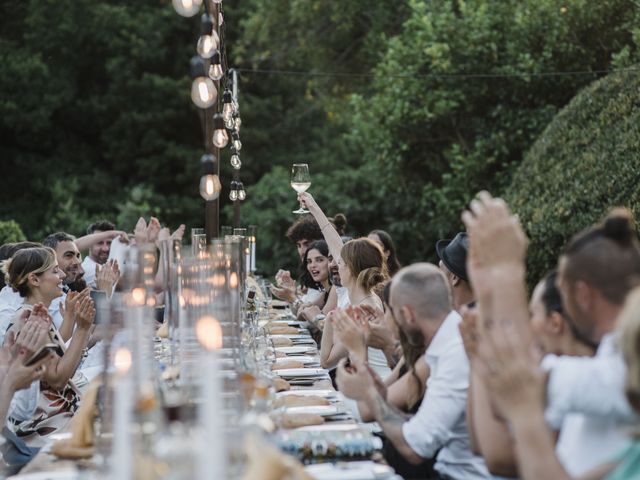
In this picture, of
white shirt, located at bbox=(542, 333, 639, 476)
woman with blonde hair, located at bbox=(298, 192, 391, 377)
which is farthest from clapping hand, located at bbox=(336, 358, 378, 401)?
woman with blonde hair, located at bbox=(298, 192, 391, 377)

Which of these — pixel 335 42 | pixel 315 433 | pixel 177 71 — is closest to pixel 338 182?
pixel 335 42

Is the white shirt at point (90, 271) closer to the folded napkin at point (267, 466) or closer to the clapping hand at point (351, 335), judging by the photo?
the clapping hand at point (351, 335)

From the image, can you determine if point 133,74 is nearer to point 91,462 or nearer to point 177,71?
point 177,71

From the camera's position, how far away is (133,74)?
23672mm

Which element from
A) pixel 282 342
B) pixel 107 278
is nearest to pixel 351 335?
pixel 107 278

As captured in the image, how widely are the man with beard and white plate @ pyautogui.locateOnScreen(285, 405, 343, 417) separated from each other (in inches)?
9.4

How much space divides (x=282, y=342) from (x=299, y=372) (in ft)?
5.78

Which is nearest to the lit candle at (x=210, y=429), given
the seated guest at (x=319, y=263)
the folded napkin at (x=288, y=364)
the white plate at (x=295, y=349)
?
the folded napkin at (x=288, y=364)

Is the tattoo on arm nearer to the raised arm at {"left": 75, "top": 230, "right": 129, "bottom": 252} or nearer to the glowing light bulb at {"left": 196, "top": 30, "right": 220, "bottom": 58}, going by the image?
the glowing light bulb at {"left": 196, "top": 30, "right": 220, "bottom": 58}

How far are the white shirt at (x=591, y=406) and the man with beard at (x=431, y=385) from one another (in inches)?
44.7

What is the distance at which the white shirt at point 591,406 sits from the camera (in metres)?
2.53

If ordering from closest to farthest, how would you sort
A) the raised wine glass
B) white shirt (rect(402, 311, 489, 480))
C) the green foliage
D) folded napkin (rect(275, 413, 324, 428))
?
white shirt (rect(402, 311, 489, 480)) < folded napkin (rect(275, 413, 324, 428)) < the raised wine glass < the green foliage

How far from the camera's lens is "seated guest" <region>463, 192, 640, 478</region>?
8.20ft

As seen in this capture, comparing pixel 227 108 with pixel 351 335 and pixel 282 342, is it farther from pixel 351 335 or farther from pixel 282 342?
pixel 351 335
